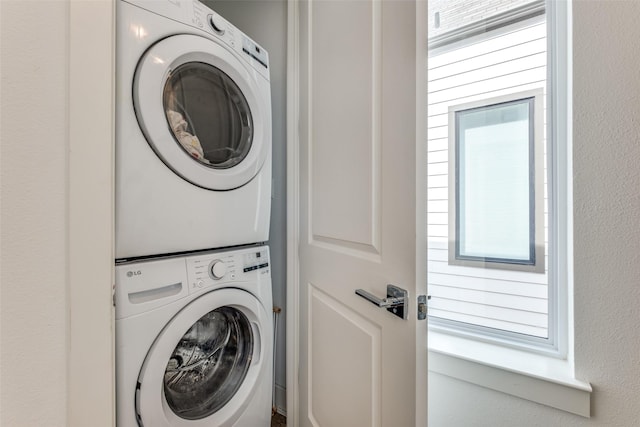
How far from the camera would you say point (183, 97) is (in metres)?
0.90

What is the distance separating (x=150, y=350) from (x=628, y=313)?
126 cm

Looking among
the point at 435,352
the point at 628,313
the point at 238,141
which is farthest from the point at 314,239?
the point at 628,313

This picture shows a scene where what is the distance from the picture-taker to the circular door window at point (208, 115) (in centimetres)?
87

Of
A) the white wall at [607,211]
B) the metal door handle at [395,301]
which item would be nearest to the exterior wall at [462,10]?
the white wall at [607,211]

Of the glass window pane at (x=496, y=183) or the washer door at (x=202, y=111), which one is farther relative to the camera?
the glass window pane at (x=496, y=183)

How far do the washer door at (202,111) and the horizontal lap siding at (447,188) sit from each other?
723 mm

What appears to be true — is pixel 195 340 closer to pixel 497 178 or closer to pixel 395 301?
pixel 395 301

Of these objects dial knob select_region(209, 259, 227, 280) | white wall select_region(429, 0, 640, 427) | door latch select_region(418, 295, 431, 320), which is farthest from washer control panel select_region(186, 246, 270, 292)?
white wall select_region(429, 0, 640, 427)

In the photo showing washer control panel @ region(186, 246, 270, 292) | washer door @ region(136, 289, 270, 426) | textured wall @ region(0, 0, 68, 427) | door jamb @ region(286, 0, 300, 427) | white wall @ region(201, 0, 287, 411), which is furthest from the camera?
white wall @ region(201, 0, 287, 411)

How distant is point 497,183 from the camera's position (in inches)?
41.8

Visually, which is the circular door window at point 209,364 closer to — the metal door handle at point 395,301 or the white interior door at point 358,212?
the white interior door at point 358,212

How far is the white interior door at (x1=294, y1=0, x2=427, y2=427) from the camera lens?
627 millimetres

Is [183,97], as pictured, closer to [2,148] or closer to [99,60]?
[99,60]

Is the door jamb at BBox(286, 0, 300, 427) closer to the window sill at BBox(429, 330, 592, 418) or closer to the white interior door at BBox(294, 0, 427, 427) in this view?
the white interior door at BBox(294, 0, 427, 427)
